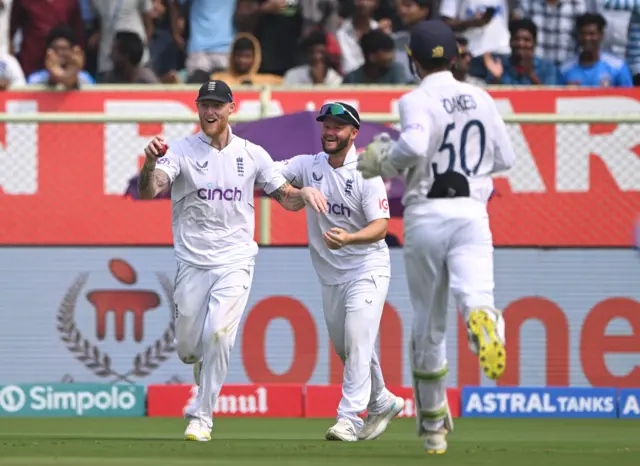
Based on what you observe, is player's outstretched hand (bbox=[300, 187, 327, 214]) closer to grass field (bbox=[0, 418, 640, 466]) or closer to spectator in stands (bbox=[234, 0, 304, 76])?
grass field (bbox=[0, 418, 640, 466])

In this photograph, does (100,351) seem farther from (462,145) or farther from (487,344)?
(487,344)


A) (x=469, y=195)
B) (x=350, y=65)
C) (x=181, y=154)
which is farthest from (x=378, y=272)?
(x=350, y=65)

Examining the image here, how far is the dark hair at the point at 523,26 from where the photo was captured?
16688 millimetres

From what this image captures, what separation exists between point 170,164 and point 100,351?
13.2 ft

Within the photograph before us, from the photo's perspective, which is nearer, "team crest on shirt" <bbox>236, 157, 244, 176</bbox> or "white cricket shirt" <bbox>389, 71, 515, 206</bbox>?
"white cricket shirt" <bbox>389, 71, 515, 206</bbox>

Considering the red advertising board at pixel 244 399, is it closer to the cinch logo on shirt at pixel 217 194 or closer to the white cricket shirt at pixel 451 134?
the cinch logo on shirt at pixel 217 194

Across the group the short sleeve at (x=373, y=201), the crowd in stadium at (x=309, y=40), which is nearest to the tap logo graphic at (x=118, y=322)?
the crowd in stadium at (x=309, y=40)

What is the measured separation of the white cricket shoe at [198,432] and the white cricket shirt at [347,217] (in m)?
1.37

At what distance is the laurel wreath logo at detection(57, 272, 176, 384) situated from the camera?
45.8 feet

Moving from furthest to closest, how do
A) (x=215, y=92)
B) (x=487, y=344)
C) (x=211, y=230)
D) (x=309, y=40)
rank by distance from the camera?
(x=309, y=40) → (x=211, y=230) → (x=215, y=92) → (x=487, y=344)

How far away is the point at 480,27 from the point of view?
17.0 metres

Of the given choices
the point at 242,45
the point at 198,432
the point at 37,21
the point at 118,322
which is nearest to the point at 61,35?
the point at 37,21

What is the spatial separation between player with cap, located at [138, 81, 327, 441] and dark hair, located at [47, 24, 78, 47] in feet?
19.0

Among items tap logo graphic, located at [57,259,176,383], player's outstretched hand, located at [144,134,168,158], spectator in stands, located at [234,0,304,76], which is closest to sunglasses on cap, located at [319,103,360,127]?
player's outstretched hand, located at [144,134,168,158]
